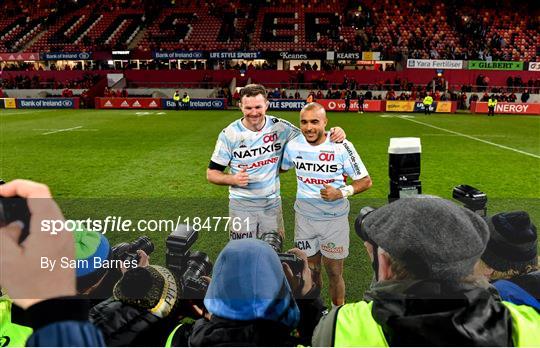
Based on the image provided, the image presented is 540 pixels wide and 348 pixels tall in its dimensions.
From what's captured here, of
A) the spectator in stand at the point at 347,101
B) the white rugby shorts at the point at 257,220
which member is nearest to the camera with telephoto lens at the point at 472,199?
the white rugby shorts at the point at 257,220

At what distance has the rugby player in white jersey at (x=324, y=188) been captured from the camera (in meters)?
3.56

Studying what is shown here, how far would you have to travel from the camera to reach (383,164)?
10.2 m

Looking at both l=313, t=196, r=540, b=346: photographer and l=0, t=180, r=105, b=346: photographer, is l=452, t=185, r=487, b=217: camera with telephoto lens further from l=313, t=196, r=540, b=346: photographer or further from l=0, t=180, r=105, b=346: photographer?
l=0, t=180, r=105, b=346: photographer

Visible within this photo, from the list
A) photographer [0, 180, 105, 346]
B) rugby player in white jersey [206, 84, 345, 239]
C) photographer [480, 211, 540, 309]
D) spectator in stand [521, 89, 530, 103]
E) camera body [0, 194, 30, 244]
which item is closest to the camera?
photographer [0, 180, 105, 346]

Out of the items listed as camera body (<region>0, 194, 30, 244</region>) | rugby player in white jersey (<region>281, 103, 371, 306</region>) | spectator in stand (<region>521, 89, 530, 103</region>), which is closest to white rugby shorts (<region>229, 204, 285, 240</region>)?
rugby player in white jersey (<region>281, 103, 371, 306</region>)

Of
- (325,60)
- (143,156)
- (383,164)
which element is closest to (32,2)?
(325,60)

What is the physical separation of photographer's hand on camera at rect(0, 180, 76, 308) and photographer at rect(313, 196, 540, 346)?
2.98 ft

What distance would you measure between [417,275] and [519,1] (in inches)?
2030

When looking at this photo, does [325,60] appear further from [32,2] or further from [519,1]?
[32,2]

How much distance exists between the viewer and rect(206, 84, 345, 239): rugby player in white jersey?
153 inches

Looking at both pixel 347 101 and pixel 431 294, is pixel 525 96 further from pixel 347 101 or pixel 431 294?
pixel 431 294

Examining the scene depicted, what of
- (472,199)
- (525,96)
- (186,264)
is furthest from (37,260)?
(525,96)

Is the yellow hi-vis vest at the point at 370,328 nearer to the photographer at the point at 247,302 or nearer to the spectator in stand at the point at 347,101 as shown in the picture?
the photographer at the point at 247,302

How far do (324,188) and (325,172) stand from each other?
0.49 ft
